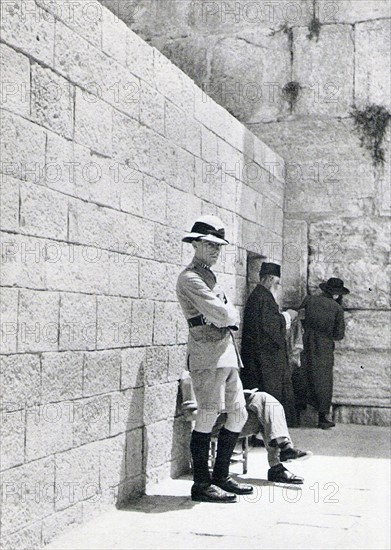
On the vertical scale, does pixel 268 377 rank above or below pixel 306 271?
below

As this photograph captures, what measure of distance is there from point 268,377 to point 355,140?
3009 millimetres

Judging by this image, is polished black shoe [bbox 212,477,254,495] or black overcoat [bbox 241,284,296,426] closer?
polished black shoe [bbox 212,477,254,495]

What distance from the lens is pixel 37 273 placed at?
161 inches

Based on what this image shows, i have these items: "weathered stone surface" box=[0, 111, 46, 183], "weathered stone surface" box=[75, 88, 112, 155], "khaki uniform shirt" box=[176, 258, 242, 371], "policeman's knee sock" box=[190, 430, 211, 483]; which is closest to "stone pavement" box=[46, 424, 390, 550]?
"policeman's knee sock" box=[190, 430, 211, 483]

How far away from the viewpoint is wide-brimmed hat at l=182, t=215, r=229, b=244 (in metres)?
5.33

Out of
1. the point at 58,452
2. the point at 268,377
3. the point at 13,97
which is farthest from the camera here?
the point at 268,377

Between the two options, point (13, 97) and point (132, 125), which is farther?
point (132, 125)

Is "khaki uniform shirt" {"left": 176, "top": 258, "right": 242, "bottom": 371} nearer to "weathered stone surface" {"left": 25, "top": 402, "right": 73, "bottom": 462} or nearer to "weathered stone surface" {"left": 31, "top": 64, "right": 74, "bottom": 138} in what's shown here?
"weathered stone surface" {"left": 25, "top": 402, "right": 73, "bottom": 462}

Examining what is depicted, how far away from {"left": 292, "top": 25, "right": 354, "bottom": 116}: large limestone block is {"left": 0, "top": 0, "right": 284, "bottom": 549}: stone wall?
9.95 ft

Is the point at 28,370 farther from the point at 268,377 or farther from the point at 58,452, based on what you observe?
the point at 268,377

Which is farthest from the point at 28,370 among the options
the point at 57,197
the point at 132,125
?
the point at 132,125

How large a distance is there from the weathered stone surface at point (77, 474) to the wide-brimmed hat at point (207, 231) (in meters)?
1.40

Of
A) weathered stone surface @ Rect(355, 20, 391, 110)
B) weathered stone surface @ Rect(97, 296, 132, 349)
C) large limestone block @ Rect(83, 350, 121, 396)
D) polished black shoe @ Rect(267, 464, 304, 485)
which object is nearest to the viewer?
large limestone block @ Rect(83, 350, 121, 396)

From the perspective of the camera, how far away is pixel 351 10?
912cm
